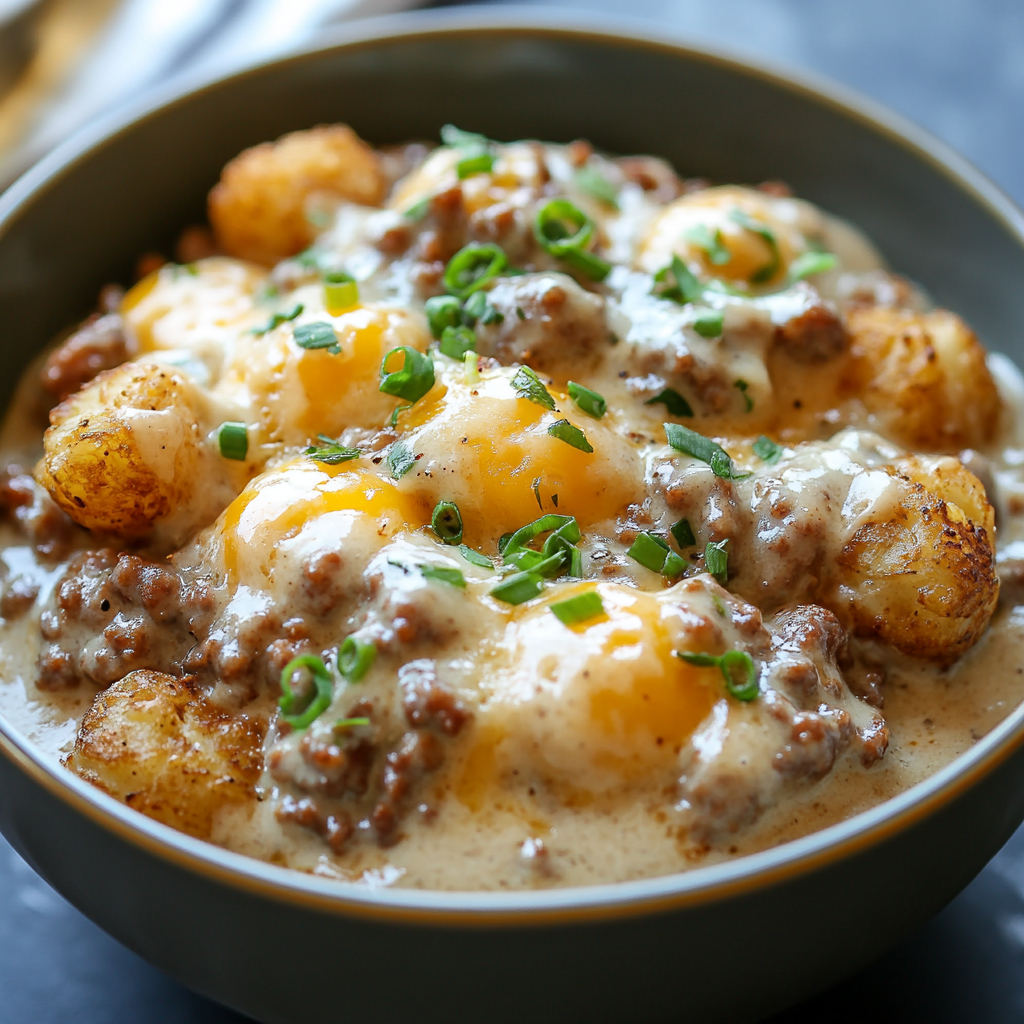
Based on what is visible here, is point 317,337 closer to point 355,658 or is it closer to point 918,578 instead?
point 355,658

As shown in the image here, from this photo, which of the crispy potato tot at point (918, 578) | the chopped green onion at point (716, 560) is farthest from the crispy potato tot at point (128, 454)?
the crispy potato tot at point (918, 578)

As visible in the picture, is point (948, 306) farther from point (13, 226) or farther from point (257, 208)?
Result: point (13, 226)

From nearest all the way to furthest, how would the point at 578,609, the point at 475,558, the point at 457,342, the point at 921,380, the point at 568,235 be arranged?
1. the point at 578,609
2. the point at 475,558
3. the point at 457,342
4. the point at 921,380
5. the point at 568,235

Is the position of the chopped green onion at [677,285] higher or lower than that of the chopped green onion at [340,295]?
lower

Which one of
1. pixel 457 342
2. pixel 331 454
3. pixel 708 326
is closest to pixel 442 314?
pixel 457 342

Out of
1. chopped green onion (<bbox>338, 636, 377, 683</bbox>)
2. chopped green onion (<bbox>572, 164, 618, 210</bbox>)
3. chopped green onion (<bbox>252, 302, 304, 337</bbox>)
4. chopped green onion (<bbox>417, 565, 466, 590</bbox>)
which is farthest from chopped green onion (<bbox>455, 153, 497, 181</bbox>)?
chopped green onion (<bbox>338, 636, 377, 683</bbox>)

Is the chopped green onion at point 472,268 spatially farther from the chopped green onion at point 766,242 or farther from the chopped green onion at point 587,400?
the chopped green onion at point 766,242
